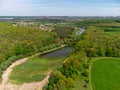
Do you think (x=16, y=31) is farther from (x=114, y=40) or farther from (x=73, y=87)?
(x=73, y=87)

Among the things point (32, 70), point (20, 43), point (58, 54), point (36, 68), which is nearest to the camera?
point (32, 70)

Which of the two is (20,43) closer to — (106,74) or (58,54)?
(58,54)

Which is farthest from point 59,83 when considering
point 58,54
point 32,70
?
point 58,54

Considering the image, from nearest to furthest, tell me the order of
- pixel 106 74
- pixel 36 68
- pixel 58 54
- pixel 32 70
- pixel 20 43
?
pixel 106 74 < pixel 32 70 < pixel 36 68 < pixel 20 43 < pixel 58 54

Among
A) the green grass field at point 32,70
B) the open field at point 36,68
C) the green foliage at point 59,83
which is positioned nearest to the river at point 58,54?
the open field at point 36,68

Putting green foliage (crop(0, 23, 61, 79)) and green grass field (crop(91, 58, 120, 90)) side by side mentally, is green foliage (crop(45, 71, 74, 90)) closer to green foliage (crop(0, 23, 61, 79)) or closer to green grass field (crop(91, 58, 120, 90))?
green grass field (crop(91, 58, 120, 90))

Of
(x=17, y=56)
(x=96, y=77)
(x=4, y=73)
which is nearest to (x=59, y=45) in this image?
(x=17, y=56)

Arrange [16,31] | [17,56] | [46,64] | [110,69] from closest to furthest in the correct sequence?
[110,69], [46,64], [17,56], [16,31]
